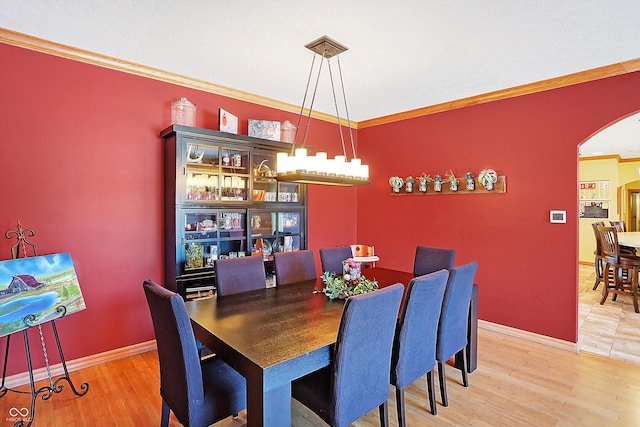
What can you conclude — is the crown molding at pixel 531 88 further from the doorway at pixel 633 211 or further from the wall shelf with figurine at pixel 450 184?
the doorway at pixel 633 211

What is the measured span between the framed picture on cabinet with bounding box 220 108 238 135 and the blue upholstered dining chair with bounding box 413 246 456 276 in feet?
7.50

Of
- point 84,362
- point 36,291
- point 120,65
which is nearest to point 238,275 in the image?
point 36,291

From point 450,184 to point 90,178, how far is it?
12.3 ft

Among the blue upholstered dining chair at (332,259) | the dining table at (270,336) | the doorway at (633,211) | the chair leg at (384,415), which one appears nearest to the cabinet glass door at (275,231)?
the blue upholstered dining chair at (332,259)

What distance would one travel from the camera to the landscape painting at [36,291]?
2176mm

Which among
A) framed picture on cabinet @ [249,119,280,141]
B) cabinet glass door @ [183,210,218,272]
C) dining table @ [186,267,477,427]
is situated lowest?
dining table @ [186,267,477,427]

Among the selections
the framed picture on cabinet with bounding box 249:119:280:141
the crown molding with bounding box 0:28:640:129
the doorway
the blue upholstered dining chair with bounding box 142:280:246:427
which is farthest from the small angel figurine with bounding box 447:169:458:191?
the doorway

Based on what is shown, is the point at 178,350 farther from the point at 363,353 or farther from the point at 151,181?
the point at 151,181

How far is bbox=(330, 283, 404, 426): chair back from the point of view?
1.58 m

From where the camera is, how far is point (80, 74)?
2.85 metres

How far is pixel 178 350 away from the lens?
5.12ft

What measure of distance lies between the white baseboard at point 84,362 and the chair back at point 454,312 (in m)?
2.65

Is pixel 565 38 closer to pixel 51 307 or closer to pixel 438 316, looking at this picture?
pixel 438 316

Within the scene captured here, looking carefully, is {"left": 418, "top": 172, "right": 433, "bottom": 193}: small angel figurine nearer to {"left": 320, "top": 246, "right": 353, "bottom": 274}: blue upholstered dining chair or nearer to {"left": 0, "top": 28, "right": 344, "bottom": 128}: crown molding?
{"left": 320, "top": 246, "right": 353, "bottom": 274}: blue upholstered dining chair
